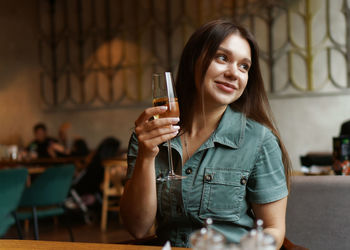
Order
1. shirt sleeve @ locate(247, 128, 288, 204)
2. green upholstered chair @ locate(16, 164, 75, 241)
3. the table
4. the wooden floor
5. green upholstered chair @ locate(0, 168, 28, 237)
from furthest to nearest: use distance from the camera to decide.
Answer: the wooden floor < green upholstered chair @ locate(16, 164, 75, 241) < green upholstered chair @ locate(0, 168, 28, 237) < shirt sleeve @ locate(247, 128, 288, 204) < the table

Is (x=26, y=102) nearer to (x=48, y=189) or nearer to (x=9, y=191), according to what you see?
(x=48, y=189)

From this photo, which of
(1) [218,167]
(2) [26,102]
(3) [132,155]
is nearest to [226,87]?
(1) [218,167]

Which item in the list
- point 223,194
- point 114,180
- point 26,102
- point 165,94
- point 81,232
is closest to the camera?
point 165,94

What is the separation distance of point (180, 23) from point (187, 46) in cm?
594

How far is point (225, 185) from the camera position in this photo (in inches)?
54.8

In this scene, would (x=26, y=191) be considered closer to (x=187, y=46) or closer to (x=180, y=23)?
(x=187, y=46)

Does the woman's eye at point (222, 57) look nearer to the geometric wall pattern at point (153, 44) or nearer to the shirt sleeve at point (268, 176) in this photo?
the shirt sleeve at point (268, 176)

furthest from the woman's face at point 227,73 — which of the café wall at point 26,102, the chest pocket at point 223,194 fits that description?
the café wall at point 26,102

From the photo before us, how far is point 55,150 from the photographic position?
22.6ft

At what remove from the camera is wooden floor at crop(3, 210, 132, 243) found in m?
4.54

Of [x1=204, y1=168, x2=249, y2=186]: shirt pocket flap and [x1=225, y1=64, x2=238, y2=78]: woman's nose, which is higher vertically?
[x1=225, y1=64, x2=238, y2=78]: woman's nose

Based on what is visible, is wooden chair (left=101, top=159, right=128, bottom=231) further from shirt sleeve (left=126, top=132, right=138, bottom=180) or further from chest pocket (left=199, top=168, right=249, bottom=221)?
chest pocket (left=199, top=168, right=249, bottom=221)

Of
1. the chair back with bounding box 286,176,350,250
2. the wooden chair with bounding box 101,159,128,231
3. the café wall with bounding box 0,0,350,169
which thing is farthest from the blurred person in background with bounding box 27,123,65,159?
the chair back with bounding box 286,176,350,250

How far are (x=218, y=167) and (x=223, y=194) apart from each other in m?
0.09
